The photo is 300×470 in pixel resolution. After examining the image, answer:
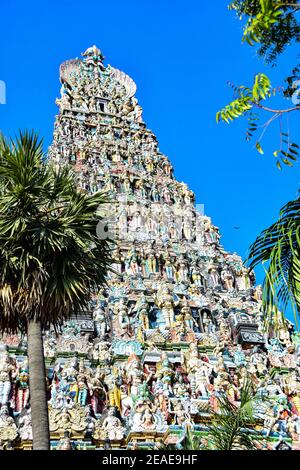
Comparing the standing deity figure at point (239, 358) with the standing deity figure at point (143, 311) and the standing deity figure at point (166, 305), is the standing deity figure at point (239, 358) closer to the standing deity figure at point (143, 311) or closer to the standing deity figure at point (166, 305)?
the standing deity figure at point (166, 305)

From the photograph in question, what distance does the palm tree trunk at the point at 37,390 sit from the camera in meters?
8.70

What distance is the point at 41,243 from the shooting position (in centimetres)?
1016

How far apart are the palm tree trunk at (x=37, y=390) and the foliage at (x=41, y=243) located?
0.40m

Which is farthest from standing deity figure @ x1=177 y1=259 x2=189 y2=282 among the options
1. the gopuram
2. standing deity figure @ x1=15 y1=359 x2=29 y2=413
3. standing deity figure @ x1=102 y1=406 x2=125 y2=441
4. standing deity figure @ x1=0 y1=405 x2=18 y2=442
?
standing deity figure @ x1=0 y1=405 x2=18 y2=442

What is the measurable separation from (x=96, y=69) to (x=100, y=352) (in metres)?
25.5

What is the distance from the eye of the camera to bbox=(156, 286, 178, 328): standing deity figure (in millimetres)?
23117

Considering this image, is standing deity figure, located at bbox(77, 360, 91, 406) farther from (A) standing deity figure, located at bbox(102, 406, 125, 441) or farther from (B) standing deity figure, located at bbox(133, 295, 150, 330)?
(B) standing deity figure, located at bbox(133, 295, 150, 330)

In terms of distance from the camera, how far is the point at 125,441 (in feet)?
56.1

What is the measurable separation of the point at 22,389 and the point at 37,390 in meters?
9.97

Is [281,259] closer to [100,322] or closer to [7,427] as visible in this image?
[7,427]

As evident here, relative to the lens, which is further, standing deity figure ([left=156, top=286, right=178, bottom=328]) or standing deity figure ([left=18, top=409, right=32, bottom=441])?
standing deity figure ([left=156, top=286, right=178, bottom=328])

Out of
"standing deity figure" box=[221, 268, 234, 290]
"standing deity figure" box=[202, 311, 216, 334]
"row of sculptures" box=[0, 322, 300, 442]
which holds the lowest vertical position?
"row of sculptures" box=[0, 322, 300, 442]

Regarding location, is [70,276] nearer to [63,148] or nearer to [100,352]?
[100,352]
